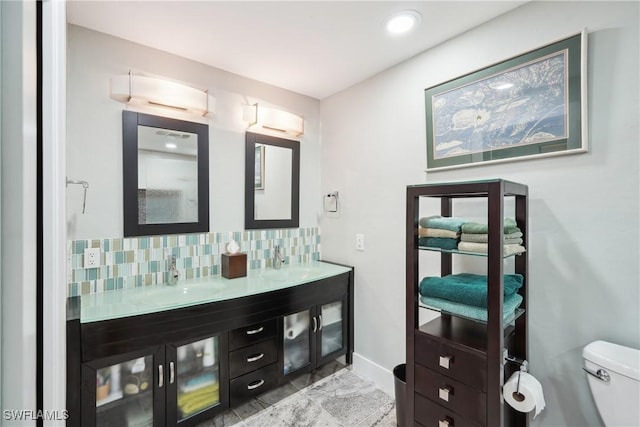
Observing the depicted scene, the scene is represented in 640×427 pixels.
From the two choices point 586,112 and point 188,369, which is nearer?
point 586,112

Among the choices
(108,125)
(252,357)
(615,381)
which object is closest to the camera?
(615,381)

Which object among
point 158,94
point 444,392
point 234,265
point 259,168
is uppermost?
point 158,94

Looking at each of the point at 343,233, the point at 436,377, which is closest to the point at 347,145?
the point at 343,233

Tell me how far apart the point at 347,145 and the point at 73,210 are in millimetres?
1967

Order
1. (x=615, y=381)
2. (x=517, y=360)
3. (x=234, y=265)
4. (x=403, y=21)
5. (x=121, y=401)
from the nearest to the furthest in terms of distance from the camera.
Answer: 1. (x=615, y=381)
2. (x=517, y=360)
3. (x=121, y=401)
4. (x=403, y=21)
5. (x=234, y=265)

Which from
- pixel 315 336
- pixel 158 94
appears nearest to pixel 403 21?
pixel 158 94

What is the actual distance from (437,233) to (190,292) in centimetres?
152

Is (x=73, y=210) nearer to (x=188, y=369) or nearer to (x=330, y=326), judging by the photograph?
(x=188, y=369)

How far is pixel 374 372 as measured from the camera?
7.45ft

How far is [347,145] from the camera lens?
252 cm

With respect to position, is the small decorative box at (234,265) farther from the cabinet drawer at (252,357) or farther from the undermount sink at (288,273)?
the cabinet drawer at (252,357)

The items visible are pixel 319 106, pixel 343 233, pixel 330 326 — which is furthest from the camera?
pixel 319 106

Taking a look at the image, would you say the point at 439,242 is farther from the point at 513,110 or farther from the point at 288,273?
the point at 288,273

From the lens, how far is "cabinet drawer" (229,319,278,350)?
5.86 feet
